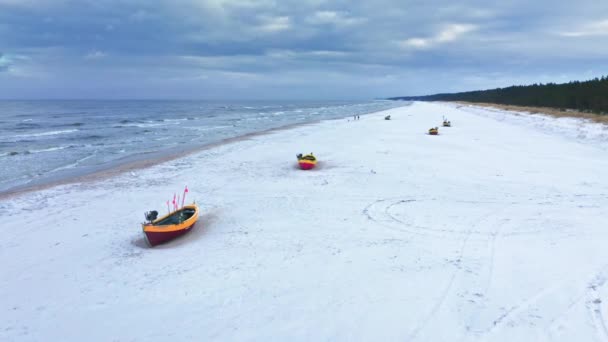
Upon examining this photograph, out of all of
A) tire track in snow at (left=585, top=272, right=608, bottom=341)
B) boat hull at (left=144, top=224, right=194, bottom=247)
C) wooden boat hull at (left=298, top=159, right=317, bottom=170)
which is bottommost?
boat hull at (left=144, top=224, right=194, bottom=247)

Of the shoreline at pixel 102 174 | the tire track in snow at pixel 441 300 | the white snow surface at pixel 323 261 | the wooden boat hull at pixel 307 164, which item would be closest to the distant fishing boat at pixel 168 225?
the white snow surface at pixel 323 261

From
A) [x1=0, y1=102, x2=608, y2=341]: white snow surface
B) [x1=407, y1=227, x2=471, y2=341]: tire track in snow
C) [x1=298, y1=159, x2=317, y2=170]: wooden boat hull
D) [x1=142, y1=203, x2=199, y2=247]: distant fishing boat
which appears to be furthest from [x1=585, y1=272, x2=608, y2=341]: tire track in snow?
[x1=298, y1=159, x2=317, y2=170]: wooden boat hull

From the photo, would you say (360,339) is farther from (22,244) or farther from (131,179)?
(131,179)

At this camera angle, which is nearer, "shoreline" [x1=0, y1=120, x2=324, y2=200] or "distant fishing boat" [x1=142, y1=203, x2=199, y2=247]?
"distant fishing boat" [x1=142, y1=203, x2=199, y2=247]

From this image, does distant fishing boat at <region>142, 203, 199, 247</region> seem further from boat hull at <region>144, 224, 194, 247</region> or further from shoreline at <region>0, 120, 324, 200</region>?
shoreline at <region>0, 120, 324, 200</region>

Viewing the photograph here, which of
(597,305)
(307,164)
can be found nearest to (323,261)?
(597,305)

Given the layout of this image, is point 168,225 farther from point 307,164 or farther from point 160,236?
point 307,164

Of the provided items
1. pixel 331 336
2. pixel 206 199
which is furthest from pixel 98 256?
pixel 331 336
